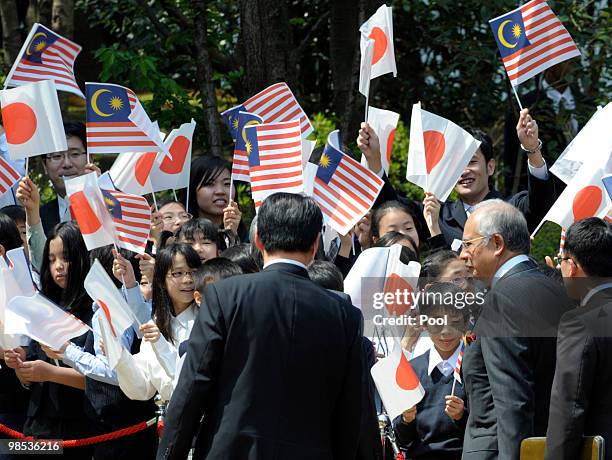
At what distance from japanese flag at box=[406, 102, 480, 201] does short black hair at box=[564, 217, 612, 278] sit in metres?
2.08

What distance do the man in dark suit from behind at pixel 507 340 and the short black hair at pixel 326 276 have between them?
69 cm

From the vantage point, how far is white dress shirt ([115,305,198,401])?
19.4ft

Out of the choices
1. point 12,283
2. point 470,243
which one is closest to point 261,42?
point 12,283

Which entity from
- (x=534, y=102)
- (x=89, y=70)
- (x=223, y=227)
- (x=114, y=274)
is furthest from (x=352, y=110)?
(x=89, y=70)

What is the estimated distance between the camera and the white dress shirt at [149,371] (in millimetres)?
5926

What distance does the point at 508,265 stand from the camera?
16.3ft

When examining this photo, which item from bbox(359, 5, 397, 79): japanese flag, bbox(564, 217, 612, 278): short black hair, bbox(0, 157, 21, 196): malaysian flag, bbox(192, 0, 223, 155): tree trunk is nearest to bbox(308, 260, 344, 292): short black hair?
bbox(564, 217, 612, 278): short black hair

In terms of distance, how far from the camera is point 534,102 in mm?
10031

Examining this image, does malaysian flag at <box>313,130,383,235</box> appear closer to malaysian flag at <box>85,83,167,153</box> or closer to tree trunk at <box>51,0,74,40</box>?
malaysian flag at <box>85,83,167,153</box>

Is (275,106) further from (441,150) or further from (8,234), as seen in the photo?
(8,234)

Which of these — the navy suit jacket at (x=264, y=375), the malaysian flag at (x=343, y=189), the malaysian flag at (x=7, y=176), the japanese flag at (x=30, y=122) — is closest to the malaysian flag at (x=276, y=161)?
the malaysian flag at (x=343, y=189)

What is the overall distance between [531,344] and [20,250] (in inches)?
114

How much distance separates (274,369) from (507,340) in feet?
3.12

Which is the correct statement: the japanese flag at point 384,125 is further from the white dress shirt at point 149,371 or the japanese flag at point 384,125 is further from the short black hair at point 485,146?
the white dress shirt at point 149,371
